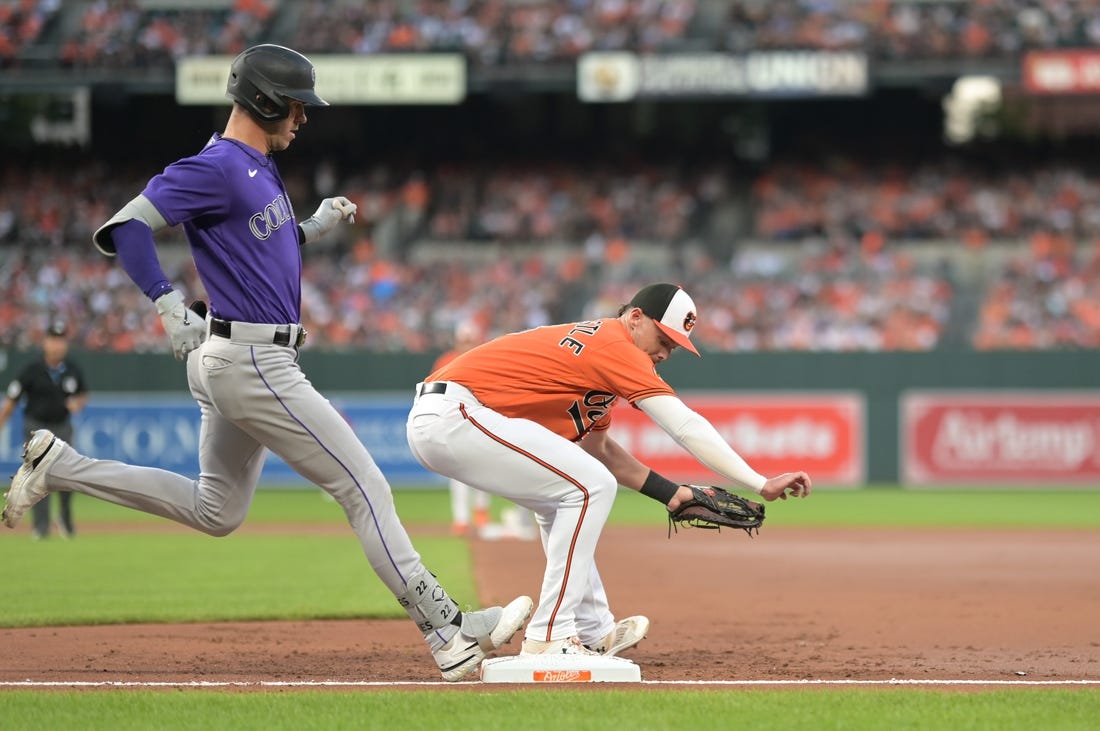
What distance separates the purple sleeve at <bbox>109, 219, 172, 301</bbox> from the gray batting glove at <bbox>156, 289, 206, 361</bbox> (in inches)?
2.3

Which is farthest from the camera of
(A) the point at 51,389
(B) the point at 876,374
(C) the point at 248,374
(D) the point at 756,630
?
(B) the point at 876,374

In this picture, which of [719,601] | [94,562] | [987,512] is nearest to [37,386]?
[94,562]

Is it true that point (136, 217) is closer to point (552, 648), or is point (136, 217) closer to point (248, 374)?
point (248, 374)

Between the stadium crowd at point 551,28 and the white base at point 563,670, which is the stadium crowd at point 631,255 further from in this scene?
the white base at point 563,670

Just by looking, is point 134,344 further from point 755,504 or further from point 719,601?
point 755,504

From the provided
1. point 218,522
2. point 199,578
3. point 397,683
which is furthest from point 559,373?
point 199,578

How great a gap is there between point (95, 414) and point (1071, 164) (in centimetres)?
1921

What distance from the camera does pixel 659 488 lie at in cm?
614

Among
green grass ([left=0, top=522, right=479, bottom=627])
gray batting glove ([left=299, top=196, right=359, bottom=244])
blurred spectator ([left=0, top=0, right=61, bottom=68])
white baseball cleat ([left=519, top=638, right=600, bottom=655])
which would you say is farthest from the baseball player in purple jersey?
blurred spectator ([left=0, top=0, right=61, bottom=68])

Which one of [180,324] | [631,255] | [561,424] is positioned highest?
[631,255]

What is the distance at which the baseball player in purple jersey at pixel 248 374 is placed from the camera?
17.7 ft

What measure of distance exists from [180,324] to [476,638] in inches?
71.4

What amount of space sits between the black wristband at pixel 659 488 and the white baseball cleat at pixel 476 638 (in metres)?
0.71

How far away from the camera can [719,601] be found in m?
9.75
